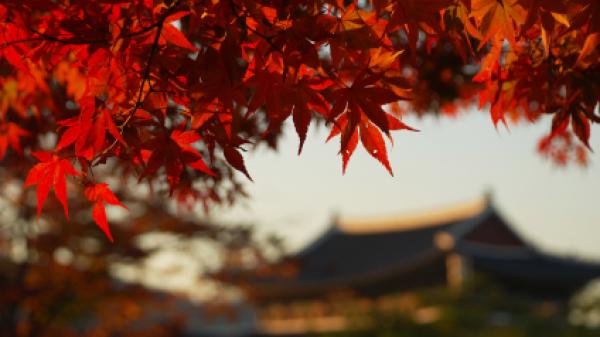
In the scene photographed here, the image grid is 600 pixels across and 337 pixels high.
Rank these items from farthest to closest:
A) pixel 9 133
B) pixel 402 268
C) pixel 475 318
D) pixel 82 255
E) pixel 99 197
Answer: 1. pixel 402 268
2. pixel 475 318
3. pixel 82 255
4. pixel 9 133
5. pixel 99 197

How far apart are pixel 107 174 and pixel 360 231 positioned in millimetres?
21520

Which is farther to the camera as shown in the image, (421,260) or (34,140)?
(421,260)

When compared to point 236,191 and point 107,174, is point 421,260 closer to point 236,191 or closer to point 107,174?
point 107,174

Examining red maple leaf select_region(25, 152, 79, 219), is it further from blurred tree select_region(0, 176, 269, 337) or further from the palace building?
the palace building

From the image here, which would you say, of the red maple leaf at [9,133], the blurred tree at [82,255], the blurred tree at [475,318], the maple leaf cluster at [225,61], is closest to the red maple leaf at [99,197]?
the maple leaf cluster at [225,61]

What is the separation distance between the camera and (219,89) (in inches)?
68.7

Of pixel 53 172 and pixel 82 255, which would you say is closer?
pixel 53 172

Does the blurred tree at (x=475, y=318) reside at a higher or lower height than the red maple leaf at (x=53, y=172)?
lower

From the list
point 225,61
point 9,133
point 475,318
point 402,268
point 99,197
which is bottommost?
point 475,318

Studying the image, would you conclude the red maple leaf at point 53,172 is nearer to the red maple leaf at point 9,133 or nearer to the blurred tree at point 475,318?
the red maple leaf at point 9,133

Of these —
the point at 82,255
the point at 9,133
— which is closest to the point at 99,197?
the point at 9,133

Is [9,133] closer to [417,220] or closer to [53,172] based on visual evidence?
[53,172]

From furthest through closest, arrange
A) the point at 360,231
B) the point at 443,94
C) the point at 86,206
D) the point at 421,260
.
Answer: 1. the point at 360,231
2. the point at 421,260
3. the point at 86,206
4. the point at 443,94

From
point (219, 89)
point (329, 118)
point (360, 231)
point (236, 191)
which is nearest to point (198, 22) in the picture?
point (219, 89)
